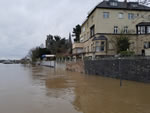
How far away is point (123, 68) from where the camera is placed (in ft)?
56.0

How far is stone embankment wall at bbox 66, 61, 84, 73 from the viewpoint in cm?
2712

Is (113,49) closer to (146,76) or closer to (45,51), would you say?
(146,76)

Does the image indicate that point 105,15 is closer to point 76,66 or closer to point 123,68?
point 76,66

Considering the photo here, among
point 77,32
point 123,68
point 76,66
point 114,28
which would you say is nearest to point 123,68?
point 123,68

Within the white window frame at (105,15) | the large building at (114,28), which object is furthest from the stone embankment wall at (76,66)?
the white window frame at (105,15)

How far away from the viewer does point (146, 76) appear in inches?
561

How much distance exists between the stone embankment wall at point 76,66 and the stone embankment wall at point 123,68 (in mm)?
3831

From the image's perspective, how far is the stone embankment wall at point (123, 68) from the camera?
1448 cm

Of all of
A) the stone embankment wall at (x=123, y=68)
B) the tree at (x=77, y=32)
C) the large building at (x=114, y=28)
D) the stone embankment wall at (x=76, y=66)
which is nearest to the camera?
the stone embankment wall at (x=123, y=68)

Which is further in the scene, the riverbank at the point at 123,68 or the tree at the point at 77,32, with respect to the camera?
the tree at the point at 77,32

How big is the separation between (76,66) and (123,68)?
13740mm

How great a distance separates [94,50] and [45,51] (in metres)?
50.2

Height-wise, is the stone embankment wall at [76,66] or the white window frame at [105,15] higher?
the white window frame at [105,15]

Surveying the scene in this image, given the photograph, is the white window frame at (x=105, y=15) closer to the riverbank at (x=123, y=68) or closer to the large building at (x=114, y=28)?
the large building at (x=114, y=28)
